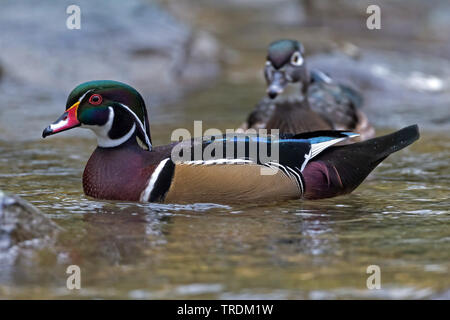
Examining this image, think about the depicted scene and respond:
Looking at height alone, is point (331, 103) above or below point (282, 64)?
below

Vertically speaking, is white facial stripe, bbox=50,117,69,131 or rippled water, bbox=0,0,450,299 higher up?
white facial stripe, bbox=50,117,69,131

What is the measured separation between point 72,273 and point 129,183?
143cm

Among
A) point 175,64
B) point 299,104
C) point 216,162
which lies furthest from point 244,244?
point 175,64

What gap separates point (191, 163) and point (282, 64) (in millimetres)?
2694

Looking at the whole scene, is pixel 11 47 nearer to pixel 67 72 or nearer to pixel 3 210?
pixel 67 72

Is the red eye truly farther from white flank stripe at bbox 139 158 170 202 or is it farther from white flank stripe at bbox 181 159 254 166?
white flank stripe at bbox 181 159 254 166

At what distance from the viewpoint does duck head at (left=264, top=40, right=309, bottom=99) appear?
7922 millimetres

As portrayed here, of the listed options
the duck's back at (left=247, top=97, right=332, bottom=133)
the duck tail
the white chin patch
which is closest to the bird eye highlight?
the duck's back at (left=247, top=97, right=332, bottom=133)

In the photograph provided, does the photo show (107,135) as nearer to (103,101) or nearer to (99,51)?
(103,101)

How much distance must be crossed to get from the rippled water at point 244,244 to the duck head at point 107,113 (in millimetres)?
508

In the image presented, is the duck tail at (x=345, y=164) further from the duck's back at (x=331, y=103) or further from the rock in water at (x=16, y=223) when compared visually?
the duck's back at (x=331, y=103)

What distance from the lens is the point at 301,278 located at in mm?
4211

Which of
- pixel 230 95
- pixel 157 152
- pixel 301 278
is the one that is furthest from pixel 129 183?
pixel 230 95

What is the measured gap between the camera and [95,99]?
577 centimetres
